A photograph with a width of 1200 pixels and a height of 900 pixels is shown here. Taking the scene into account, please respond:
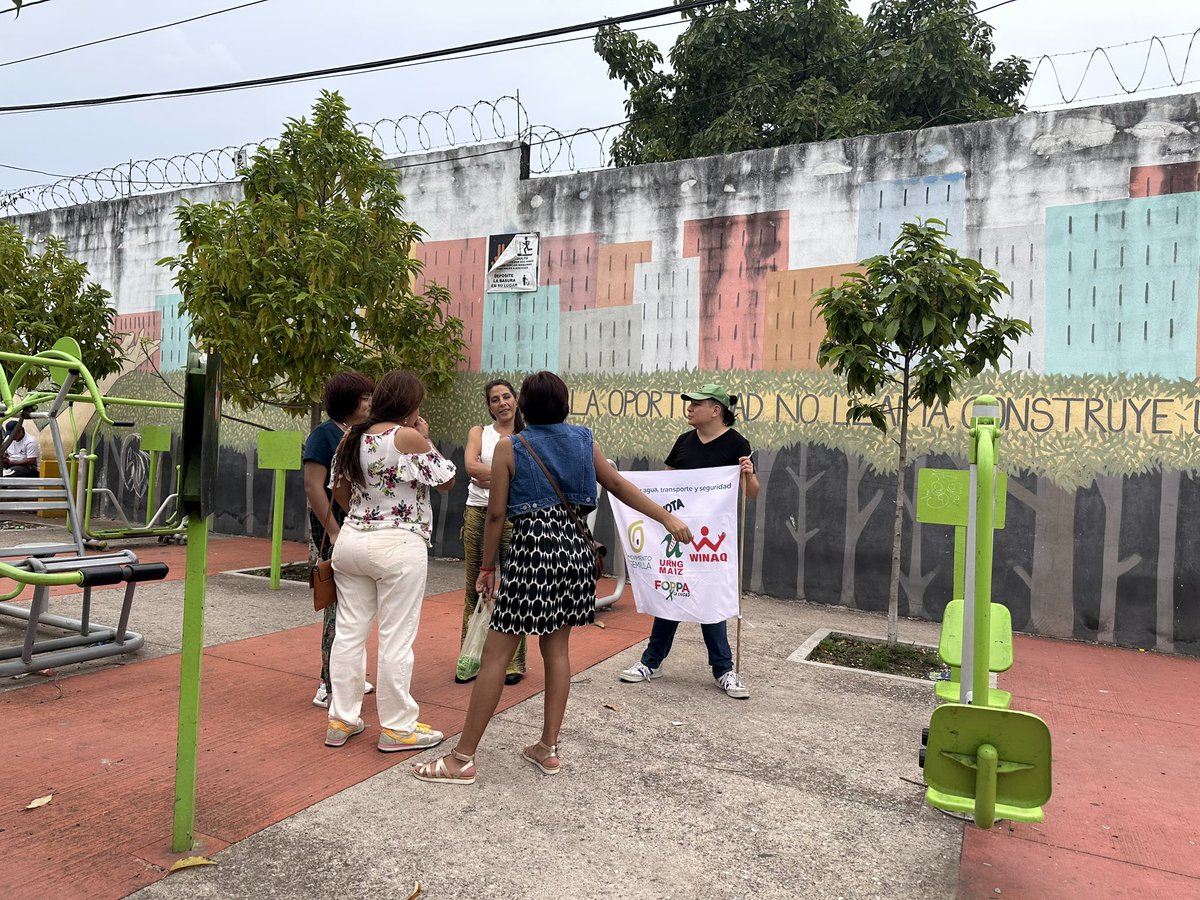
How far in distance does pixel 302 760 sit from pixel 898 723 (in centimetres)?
303

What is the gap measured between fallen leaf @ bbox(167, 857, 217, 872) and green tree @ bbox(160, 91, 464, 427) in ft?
17.1

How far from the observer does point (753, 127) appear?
15203 mm

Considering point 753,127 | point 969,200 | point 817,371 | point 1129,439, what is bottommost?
point 1129,439

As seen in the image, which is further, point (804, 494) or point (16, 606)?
point (804, 494)

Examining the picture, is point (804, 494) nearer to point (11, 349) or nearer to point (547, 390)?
point (547, 390)

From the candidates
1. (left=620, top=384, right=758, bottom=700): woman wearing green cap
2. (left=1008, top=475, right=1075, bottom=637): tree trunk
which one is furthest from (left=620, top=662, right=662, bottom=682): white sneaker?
(left=1008, top=475, right=1075, bottom=637): tree trunk

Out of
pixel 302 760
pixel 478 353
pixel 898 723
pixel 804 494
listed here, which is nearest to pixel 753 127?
pixel 478 353

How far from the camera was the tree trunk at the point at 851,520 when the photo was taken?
7895 mm

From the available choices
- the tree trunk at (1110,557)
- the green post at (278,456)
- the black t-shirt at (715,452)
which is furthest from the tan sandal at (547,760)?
the tree trunk at (1110,557)

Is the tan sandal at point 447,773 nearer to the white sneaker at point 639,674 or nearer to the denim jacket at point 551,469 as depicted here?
the denim jacket at point 551,469

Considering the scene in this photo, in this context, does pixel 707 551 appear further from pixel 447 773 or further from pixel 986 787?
pixel 986 787

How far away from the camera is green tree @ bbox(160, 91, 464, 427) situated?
7.53m

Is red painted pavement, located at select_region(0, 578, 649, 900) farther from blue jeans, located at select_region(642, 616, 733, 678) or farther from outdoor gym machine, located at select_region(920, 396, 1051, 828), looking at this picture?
outdoor gym machine, located at select_region(920, 396, 1051, 828)

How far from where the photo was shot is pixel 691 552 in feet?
17.7
